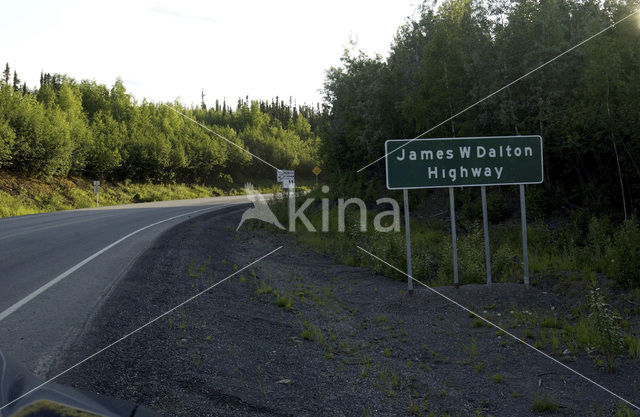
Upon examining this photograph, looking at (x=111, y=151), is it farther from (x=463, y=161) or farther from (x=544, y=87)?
(x=463, y=161)

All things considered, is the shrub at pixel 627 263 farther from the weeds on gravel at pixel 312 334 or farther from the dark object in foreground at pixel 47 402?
the dark object in foreground at pixel 47 402

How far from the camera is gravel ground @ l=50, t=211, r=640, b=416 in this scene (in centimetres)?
408

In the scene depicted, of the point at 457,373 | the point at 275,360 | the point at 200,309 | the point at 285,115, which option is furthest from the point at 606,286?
the point at 285,115

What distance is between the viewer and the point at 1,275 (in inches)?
304

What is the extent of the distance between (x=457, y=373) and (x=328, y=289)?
444 centimetres

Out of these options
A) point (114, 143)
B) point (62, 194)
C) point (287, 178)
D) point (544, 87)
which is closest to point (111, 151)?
point (114, 143)

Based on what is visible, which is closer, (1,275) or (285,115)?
(1,275)

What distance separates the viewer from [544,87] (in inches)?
751

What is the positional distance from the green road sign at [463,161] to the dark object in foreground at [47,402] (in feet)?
24.8

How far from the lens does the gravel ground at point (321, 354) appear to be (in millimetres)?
4082

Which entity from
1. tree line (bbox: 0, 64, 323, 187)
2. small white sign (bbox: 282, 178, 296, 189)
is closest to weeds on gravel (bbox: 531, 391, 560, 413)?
small white sign (bbox: 282, 178, 296, 189)

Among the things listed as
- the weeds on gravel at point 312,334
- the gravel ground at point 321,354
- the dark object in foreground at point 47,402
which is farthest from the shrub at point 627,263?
the dark object in foreground at point 47,402

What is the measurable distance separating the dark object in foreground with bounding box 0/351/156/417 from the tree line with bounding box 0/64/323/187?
3370cm

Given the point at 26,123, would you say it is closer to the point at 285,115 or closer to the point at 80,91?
the point at 80,91
